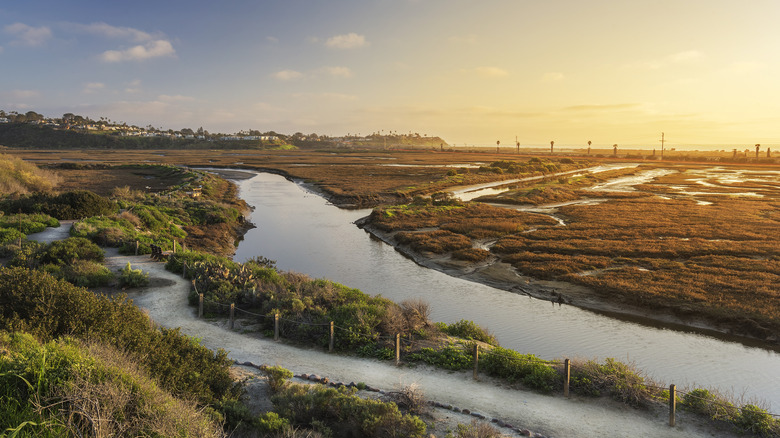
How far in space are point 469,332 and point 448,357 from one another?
3010mm

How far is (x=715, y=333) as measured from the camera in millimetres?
18875

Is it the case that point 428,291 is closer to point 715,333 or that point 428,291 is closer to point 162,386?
point 715,333

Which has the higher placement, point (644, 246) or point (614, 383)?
point (644, 246)

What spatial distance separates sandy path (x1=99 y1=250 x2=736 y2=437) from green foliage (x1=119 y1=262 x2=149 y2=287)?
3562mm

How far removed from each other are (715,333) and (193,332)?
69.6 feet

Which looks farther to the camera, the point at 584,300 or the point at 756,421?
the point at 584,300

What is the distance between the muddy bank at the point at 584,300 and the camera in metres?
18.8

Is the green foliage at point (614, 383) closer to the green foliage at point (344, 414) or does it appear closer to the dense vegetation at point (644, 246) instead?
the green foliage at point (344, 414)

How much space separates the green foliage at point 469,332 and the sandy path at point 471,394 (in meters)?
3.44

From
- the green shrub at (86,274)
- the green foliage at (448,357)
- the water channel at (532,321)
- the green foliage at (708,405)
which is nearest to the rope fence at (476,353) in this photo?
the green foliage at (708,405)

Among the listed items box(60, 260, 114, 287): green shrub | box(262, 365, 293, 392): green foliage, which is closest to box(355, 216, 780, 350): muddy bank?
box(262, 365, 293, 392): green foliage

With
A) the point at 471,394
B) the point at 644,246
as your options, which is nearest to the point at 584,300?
the point at 644,246

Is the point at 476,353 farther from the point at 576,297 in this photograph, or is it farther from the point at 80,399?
the point at 576,297

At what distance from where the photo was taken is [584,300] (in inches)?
902
